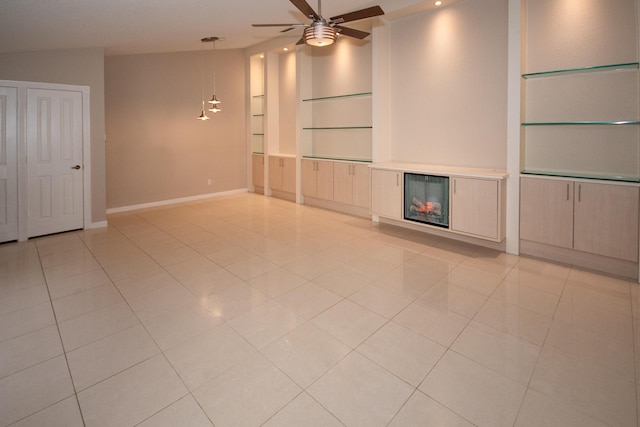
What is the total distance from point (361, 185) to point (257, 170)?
3.32m

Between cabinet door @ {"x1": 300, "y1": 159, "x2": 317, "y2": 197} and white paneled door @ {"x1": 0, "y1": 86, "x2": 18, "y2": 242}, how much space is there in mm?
4513

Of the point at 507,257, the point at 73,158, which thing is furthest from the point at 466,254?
the point at 73,158

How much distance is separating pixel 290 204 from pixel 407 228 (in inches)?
110

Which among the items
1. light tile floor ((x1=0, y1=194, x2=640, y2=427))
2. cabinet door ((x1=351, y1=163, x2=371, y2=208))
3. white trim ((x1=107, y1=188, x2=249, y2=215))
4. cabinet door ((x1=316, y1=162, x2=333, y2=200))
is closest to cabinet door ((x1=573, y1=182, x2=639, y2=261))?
light tile floor ((x1=0, y1=194, x2=640, y2=427))

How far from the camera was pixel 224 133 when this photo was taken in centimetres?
835

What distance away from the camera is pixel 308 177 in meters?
7.15

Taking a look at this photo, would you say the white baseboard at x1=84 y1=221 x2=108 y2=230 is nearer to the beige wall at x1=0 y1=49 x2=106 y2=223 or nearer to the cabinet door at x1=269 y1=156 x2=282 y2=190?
the beige wall at x1=0 y1=49 x2=106 y2=223

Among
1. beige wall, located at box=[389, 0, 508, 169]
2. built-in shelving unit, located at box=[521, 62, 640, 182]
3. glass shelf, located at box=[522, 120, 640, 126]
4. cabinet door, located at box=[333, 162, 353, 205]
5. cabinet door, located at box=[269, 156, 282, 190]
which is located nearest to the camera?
glass shelf, located at box=[522, 120, 640, 126]

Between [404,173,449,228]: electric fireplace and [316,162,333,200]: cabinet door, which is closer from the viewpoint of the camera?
[404,173,449,228]: electric fireplace

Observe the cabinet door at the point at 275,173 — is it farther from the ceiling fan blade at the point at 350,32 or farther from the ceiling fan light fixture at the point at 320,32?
the ceiling fan light fixture at the point at 320,32

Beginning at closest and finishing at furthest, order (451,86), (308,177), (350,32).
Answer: (350,32), (451,86), (308,177)

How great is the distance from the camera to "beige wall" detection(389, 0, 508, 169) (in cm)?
459

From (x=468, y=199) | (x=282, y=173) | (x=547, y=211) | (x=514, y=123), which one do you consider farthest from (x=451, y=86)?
(x=282, y=173)

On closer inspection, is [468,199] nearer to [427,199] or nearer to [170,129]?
[427,199]
